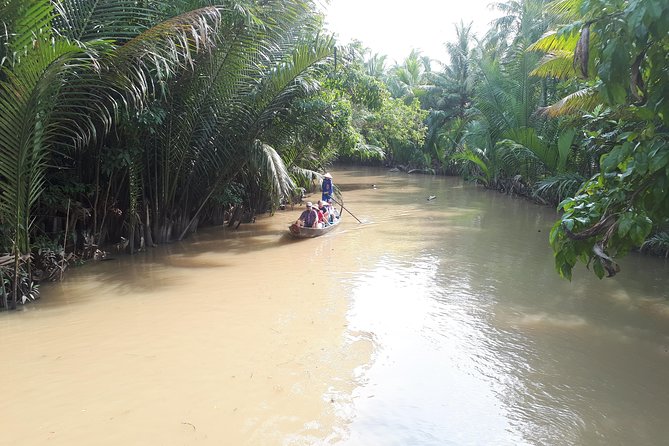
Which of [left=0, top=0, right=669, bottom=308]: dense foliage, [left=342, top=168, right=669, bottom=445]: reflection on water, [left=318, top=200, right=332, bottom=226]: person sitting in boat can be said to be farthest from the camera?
[left=318, top=200, right=332, bottom=226]: person sitting in boat

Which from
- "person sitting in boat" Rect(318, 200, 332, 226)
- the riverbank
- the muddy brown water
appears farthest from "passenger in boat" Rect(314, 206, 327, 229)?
the riverbank

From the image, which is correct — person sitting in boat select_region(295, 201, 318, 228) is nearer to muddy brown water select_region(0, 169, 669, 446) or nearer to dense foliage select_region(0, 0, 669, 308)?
dense foliage select_region(0, 0, 669, 308)

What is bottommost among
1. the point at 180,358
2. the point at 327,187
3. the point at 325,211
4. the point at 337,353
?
the point at 337,353

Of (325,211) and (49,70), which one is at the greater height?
(49,70)

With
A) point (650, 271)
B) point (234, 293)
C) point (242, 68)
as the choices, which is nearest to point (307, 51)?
point (242, 68)

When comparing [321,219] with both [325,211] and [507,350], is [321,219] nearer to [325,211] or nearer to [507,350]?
[325,211]

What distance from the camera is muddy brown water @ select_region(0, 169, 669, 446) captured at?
13.3 ft

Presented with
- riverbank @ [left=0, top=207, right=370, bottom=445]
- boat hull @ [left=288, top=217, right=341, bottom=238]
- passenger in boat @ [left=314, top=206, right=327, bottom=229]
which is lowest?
riverbank @ [left=0, top=207, right=370, bottom=445]

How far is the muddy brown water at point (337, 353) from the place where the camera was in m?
4.06

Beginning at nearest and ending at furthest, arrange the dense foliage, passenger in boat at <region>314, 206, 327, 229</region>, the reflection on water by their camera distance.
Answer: the dense foliage < the reflection on water < passenger in boat at <region>314, 206, 327, 229</region>

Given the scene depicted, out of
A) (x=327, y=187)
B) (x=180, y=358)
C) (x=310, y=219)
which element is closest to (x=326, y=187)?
(x=327, y=187)

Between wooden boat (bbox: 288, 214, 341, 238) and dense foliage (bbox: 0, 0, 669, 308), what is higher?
dense foliage (bbox: 0, 0, 669, 308)

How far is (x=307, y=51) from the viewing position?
9.15m

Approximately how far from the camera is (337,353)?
5.41 m
